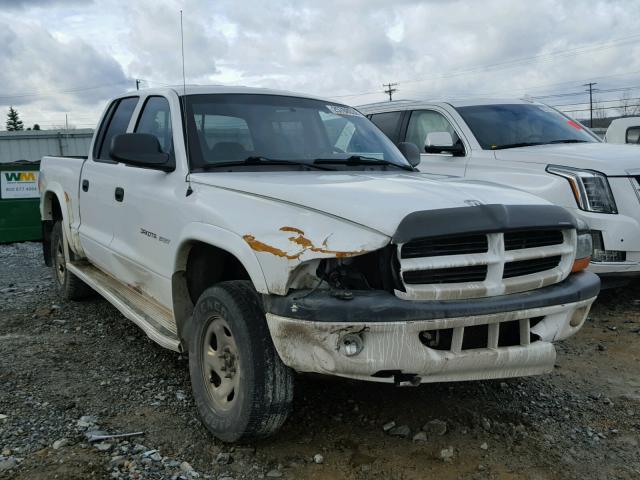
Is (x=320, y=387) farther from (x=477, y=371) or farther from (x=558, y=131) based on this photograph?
(x=558, y=131)

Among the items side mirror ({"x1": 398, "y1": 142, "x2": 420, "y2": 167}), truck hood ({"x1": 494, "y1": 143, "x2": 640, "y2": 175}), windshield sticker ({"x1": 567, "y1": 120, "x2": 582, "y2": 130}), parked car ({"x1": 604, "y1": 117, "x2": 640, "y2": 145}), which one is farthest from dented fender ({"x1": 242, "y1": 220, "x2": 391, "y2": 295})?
parked car ({"x1": 604, "y1": 117, "x2": 640, "y2": 145})

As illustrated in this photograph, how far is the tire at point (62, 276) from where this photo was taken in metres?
5.88

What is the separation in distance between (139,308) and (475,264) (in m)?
2.42

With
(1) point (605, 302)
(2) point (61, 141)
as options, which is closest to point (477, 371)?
(1) point (605, 302)

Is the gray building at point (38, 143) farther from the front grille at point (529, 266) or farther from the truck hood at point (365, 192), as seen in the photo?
the front grille at point (529, 266)

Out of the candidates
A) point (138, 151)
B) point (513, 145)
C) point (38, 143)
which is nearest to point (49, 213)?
point (138, 151)

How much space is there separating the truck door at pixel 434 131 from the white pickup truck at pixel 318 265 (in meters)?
2.61

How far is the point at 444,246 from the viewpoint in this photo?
2.66m

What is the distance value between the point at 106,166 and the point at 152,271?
1.30 metres

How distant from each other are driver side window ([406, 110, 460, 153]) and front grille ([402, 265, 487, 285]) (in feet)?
13.7

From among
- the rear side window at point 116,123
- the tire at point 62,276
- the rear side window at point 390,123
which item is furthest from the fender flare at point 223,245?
the rear side window at point 390,123

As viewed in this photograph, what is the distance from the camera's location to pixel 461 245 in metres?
2.69

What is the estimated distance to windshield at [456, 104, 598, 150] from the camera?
6398 mm

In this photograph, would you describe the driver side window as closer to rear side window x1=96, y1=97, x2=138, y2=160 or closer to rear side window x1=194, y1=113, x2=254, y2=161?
rear side window x1=96, y1=97, x2=138, y2=160
